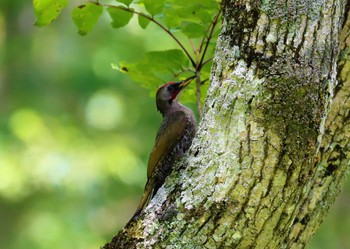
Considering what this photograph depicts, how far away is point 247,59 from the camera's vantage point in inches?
109

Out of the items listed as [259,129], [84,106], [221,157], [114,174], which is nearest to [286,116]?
[259,129]

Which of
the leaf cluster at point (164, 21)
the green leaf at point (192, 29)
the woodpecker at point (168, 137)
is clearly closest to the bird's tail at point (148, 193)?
the woodpecker at point (168, 137)

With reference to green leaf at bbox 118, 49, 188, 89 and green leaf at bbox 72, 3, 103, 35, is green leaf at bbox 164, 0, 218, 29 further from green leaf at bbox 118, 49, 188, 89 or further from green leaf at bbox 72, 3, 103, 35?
green leaf at bbox 72, 3, 103, 35

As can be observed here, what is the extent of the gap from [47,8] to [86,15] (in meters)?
0.21

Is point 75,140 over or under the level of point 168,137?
under

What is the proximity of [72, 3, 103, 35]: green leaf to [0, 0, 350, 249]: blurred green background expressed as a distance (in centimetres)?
621

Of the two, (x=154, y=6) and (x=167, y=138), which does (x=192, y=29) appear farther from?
(x=167, y=138)

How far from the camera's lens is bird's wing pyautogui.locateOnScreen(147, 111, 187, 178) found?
12.2 ft

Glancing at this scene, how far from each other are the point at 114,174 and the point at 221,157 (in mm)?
7567

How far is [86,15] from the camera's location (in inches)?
137

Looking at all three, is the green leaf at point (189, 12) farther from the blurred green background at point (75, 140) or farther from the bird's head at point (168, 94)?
the blurred green background at point (75, 140)

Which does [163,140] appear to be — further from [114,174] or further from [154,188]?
[114,174]

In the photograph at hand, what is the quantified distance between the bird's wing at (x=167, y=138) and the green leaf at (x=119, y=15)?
1.98 ft

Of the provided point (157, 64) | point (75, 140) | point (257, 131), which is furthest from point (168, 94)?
point (75, 140)
